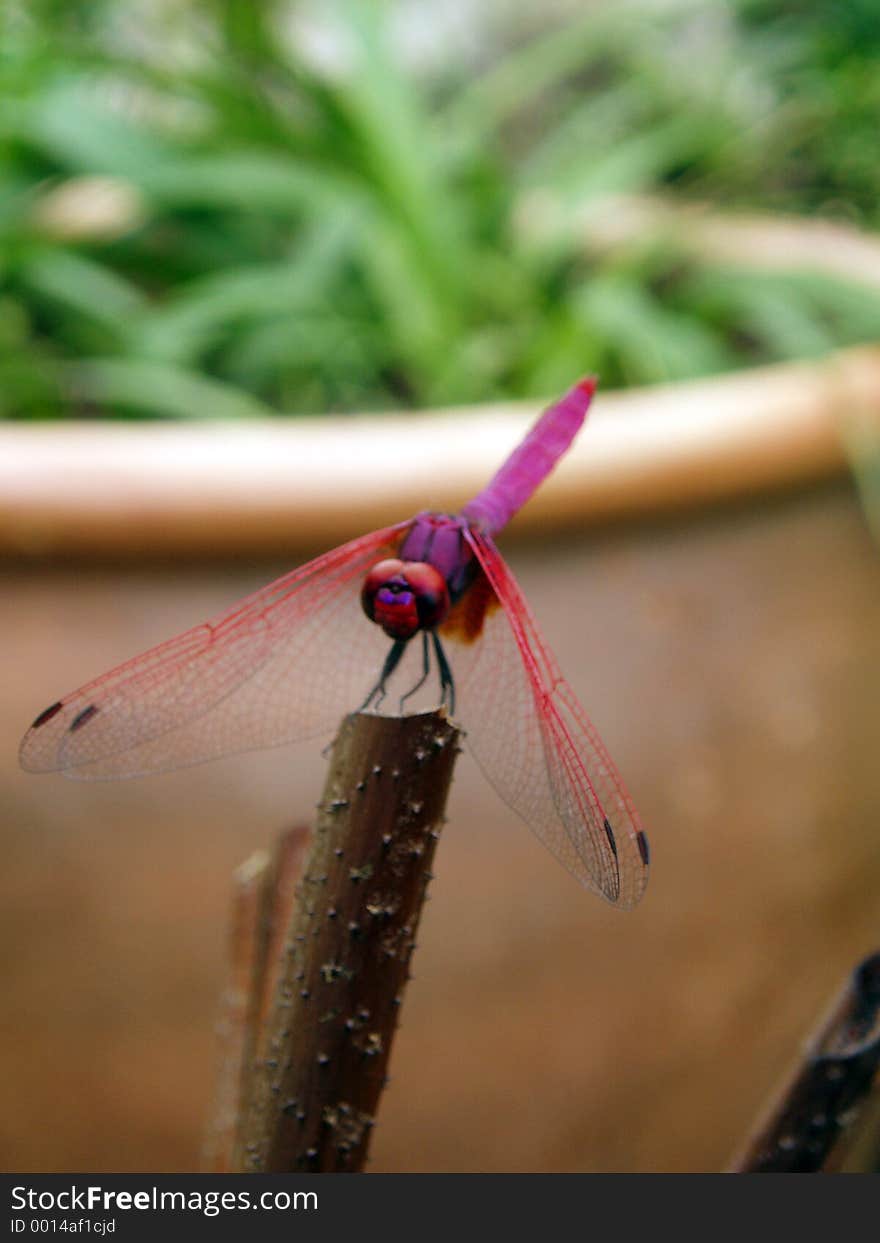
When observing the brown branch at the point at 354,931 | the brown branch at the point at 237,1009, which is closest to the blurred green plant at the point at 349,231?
the brown branch at the point at 237,1009

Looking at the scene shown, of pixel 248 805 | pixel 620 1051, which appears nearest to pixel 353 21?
pixel 248 805

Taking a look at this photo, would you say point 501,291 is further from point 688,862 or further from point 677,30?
point 677,30

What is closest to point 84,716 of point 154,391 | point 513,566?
point 513,566

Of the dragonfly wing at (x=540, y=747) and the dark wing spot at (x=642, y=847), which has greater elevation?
the dragonfly wing at (x=540, y=747)

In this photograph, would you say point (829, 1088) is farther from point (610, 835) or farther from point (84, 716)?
point (84, 716)

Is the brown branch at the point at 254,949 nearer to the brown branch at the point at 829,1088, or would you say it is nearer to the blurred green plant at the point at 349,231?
the brown branch at the point at 829,1088
